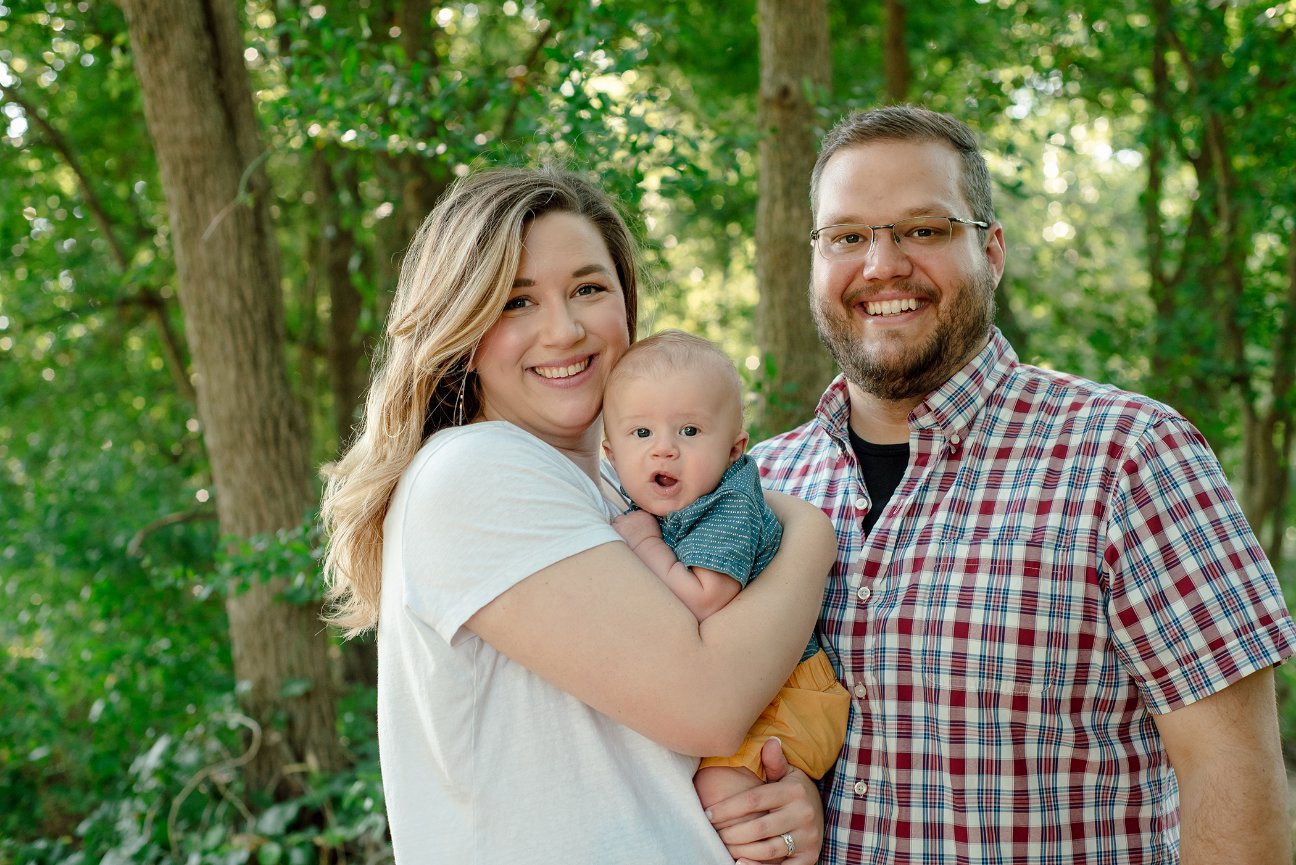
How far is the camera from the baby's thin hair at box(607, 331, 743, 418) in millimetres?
2139

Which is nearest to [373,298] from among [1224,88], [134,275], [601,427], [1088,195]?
[134,275]

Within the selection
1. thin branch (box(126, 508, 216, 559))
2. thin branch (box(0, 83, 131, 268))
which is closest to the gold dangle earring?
thin branch (box(126, 508, 216, 559))

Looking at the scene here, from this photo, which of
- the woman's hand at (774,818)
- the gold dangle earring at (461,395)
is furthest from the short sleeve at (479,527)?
the woman's hand at (774,818)

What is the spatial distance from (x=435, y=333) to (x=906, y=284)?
40.5 inches

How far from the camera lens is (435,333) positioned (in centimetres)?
209

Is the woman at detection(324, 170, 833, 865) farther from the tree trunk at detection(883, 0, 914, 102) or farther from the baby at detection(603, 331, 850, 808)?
the tree trunk at detection(883, 0, 914, 102)

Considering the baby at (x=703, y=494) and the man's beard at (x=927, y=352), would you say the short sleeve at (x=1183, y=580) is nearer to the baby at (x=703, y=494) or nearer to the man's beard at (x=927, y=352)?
the man's beard at (x=927, y=352)

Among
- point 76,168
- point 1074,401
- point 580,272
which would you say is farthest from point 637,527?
point 76,168

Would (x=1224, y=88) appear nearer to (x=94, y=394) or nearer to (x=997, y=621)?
(x=997, y=621)

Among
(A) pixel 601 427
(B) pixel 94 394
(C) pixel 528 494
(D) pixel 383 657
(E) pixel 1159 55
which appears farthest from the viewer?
(B) pixel 94 394

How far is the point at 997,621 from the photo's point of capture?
6.79ft

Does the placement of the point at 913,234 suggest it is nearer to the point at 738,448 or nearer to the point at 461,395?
the point at 738,448

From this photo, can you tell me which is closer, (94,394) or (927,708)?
(927,708)

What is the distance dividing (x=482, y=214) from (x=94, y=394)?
21.5ft
